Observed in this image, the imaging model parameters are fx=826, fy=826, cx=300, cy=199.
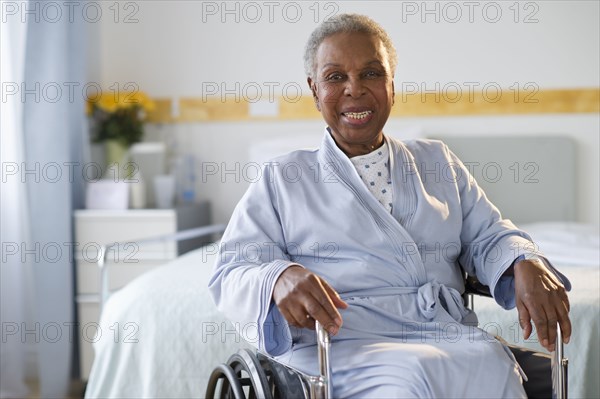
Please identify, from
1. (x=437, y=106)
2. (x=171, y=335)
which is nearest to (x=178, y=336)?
(x=171, y=335)

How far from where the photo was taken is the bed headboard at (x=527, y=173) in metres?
3.89

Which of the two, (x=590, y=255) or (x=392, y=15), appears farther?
(x=392, y=15)

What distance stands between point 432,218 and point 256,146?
7.51ft

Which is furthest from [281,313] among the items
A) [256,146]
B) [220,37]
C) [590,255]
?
[220,37]

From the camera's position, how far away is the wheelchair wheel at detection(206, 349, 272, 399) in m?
1.65

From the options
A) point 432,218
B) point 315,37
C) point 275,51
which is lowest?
point 432,218

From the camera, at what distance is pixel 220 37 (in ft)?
13.6

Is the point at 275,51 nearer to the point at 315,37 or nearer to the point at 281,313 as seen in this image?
the point at 315,37

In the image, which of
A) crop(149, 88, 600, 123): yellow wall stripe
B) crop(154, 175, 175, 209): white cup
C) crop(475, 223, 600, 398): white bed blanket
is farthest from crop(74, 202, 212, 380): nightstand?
crop(475, 223, 600, 398): white bed blanket

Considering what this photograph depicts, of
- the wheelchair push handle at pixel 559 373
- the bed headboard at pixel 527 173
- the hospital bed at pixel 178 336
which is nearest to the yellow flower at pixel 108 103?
the hospital bed at pixel 178 336

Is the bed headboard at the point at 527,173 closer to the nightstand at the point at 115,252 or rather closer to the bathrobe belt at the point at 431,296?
the nightstand at the point at 115,252

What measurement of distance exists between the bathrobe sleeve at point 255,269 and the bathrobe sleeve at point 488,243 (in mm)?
425

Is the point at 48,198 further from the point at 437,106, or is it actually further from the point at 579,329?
the point at 579,329

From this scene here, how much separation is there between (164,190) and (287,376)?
2.46 meters
